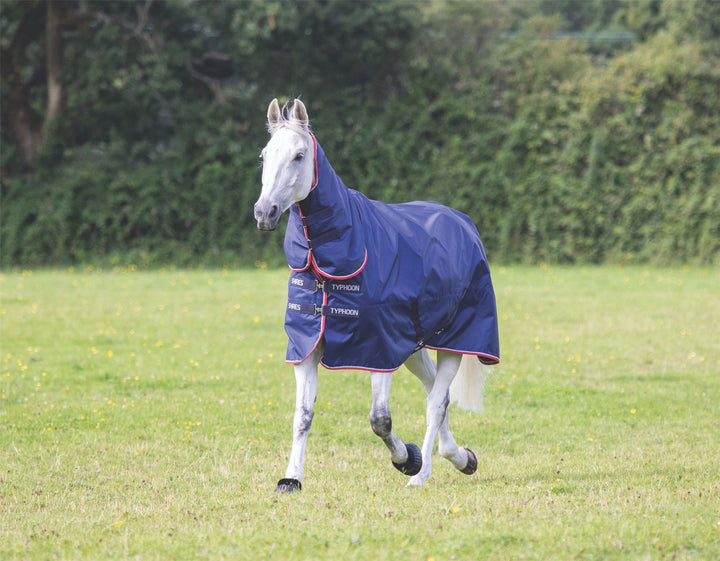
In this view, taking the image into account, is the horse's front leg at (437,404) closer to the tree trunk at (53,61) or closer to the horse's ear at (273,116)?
the horse's ear at (273,116)

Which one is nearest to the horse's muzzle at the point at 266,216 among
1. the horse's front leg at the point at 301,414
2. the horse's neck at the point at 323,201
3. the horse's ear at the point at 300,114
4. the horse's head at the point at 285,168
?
the horse's head at the point at 285,168

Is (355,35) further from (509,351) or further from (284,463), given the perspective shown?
(284,463)

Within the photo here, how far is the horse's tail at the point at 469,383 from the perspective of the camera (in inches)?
287

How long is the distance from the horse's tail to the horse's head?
232 cm

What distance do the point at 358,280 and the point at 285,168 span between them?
0.88 m

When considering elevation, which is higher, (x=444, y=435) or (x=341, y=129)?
(x=341, y=129)

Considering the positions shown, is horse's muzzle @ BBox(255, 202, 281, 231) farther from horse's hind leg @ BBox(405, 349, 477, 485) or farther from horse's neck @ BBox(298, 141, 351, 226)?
horse's hind leg @ BBox(405, 349, 477, 485)

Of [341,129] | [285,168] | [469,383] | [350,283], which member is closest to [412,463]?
[469,383]

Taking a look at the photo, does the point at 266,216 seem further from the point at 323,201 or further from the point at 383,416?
the point at 383,416

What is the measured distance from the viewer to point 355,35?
81.6 ft

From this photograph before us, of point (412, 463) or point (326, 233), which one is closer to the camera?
point (326, 233)

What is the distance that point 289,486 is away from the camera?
5926mm

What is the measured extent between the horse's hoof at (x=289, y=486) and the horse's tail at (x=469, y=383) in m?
1.82

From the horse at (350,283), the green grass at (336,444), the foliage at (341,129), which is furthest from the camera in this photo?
the foliage at (341,129)
